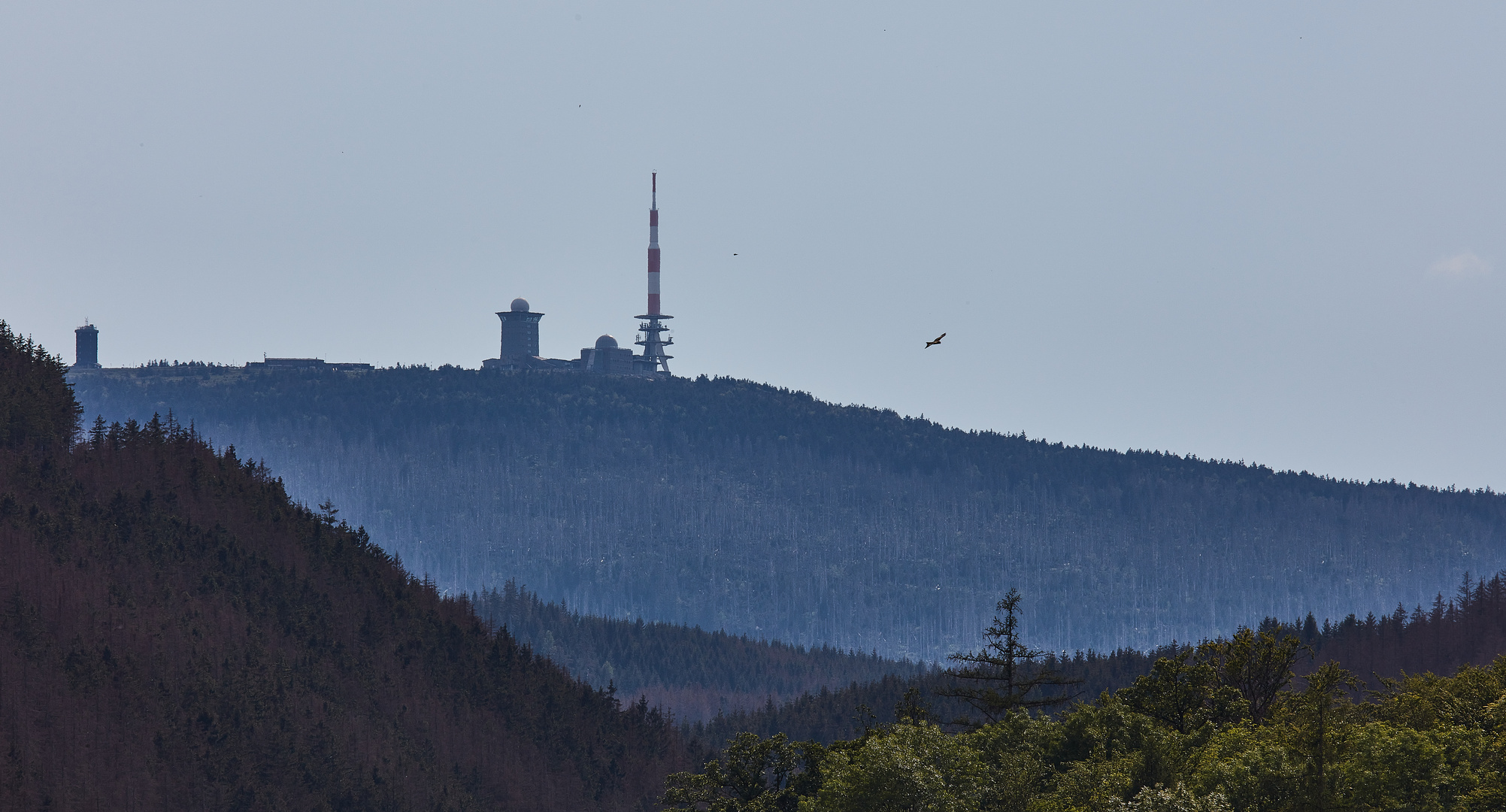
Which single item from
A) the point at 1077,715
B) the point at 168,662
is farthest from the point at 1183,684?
the point at 168,662

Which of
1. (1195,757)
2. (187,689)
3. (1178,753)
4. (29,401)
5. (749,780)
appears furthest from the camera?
(29,401)

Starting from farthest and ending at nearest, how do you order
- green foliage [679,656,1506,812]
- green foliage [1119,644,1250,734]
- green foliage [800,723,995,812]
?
1. green foliage [1119,644,1250,734]
2. green foliage [800,723,995,812]
3. green foliage [679,656,1506,812]

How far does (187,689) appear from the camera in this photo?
540 ft

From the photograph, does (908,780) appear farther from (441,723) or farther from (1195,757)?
(441,723)

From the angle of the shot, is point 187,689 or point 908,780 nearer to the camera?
point 908,780

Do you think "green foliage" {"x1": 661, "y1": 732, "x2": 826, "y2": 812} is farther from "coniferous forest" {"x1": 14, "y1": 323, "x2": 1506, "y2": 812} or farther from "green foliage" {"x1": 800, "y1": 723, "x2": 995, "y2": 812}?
"green foliage" {"x1": 800, "y1": 723, "x2": 995, "y2": 812}

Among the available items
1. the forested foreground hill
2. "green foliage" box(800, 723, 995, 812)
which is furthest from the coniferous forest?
the forested foreground hill

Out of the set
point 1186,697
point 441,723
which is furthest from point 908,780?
point 441,723

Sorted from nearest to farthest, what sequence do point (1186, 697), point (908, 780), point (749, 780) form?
point (908, 780) < point (1186, 697) < point (749, 780)

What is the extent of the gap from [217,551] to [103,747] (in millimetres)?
48779

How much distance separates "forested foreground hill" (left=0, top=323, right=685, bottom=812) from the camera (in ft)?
494

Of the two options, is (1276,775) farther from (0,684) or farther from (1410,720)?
(0,684)

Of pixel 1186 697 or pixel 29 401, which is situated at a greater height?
pixel 29 401

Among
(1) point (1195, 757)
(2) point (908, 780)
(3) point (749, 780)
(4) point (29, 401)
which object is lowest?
(3) point (749, 780)
